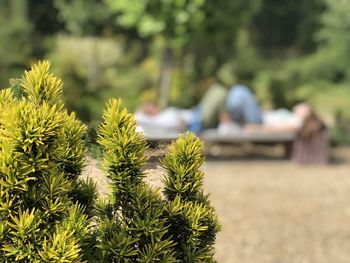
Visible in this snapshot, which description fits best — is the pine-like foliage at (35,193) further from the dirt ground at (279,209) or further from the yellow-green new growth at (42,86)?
the dirt ground at (279,209)

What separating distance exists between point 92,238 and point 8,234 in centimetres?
31

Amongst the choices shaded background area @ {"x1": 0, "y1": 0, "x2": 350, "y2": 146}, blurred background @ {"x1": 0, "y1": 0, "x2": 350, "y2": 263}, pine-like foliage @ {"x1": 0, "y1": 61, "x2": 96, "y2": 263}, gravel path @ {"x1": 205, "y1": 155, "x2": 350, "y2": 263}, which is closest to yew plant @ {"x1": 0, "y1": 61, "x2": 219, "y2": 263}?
pine-like foliage @ {"x1": 0, "y1": 61, "x2": 96, "y2": 263}

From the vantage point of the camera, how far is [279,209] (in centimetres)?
820

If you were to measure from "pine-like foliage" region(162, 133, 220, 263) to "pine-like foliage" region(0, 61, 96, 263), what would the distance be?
13.2 inches

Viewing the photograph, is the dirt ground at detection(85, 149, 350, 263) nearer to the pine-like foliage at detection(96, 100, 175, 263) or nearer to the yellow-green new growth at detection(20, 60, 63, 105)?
the pine-like foliage at detection(96, 100, 175, 263)

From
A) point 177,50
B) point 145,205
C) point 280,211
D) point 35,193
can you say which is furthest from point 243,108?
point 177,50

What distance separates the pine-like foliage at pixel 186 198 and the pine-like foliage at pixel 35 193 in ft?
1.10

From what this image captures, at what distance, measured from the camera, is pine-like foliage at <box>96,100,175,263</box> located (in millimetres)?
2266

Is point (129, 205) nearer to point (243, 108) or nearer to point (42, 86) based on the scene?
point (42, 86)

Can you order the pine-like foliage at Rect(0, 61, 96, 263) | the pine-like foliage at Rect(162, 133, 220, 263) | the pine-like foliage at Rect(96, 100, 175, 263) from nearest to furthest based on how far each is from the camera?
the pine-like foliage at Rect(0, 61, 96, 263) < the pine-like foliage at Rect(96, 100, 175, 263) < the pine-like foliage at Rect(162, 133, 220, 263)

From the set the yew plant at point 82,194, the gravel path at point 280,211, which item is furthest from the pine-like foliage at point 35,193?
the gravel path at point 280,211

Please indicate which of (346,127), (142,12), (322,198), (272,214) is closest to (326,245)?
(272,214)

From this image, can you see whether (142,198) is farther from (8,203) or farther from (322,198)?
(322,198)

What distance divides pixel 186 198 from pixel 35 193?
0.57 metres
